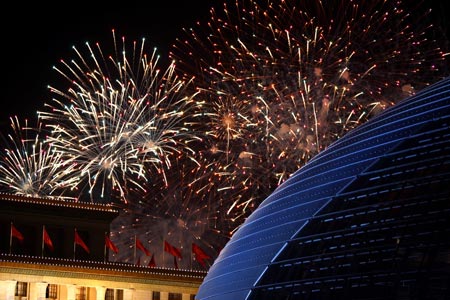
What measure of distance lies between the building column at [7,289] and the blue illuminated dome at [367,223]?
32.9m

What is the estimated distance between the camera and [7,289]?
252 feet

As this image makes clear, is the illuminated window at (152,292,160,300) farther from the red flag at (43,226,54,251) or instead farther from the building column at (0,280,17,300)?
the building column at (0,280,17,300)

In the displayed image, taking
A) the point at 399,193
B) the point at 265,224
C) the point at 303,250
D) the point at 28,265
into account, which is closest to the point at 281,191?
the point at 265,224

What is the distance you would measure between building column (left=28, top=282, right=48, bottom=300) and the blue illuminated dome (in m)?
33.8

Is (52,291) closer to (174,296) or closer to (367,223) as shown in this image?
(174,296)

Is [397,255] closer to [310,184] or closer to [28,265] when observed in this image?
[310,184]

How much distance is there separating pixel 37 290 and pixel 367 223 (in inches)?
1724

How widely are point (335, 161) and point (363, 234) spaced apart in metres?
6.25

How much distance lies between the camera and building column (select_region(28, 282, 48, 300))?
257 feet

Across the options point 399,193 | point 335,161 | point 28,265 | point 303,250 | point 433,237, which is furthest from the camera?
point 28,265

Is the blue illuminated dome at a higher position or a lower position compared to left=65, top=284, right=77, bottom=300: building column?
lower

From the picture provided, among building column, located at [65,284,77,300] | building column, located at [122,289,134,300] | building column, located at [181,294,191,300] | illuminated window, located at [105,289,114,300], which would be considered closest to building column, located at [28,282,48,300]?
building column, located at [65,284,77,300]

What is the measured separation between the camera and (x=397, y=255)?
36.6m

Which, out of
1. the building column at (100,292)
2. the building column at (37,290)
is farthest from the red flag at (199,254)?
the building column at (37,290)
